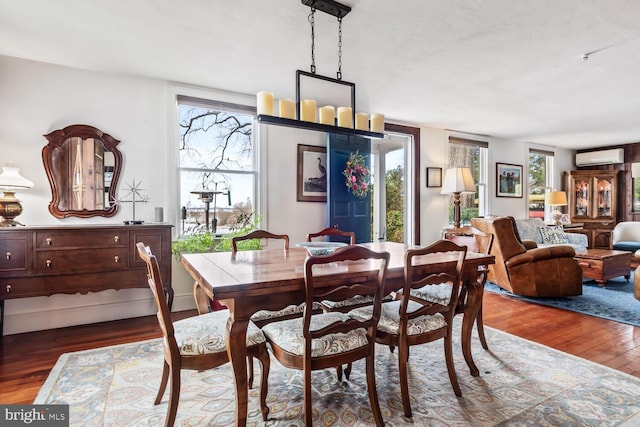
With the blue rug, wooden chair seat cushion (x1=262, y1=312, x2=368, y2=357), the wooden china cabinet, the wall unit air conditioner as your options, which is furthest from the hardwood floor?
the wall unit air conditioner

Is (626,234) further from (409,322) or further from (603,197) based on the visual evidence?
(409,322)

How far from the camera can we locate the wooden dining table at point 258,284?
4.92ft

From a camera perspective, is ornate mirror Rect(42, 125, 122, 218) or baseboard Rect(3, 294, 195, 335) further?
ornate mirror Rect(42, 125, 122, 218)

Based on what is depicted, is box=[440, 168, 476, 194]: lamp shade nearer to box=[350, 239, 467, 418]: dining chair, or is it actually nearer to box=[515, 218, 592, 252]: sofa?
box=[515, 218, 592, 252]: sofa

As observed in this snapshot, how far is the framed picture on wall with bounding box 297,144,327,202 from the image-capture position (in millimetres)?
4285

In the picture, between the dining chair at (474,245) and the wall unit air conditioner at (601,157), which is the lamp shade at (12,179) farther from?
the wall unit air conditioner at (601,157)

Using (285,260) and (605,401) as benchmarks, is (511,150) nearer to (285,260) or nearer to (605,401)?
(605,401)

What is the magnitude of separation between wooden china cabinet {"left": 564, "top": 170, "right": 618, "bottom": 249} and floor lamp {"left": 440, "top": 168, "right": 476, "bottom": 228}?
3.70 m

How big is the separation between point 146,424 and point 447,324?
168 cm

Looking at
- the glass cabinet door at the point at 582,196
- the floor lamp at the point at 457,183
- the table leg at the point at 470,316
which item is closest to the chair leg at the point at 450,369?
the table leg at the point at 470,316

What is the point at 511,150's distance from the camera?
655 centimetres

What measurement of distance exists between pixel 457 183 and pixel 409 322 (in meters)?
3.81

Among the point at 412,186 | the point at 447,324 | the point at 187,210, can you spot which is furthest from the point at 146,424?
A: the point at 412,186

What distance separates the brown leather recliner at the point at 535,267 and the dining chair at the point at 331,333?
2.81 m
